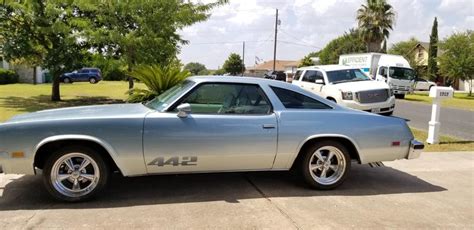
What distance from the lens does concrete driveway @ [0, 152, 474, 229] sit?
180 inches

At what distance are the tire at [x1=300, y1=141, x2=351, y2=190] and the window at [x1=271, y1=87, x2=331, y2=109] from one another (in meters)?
0.51

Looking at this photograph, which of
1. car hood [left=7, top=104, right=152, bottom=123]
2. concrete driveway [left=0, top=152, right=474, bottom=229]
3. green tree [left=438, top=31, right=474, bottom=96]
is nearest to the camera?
concrete driveway [left=0, top=152, right=474, bottom=229]

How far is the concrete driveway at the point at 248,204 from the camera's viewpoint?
15.0 feet

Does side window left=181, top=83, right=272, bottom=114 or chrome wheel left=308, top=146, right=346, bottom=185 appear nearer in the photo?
side window left=181, top=83, right=272, bottom=114

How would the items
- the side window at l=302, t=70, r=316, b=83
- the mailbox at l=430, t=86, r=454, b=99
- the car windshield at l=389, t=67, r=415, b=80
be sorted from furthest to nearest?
the car windshield at l=389, t=67, r=415, b=80, the side window at l=302, t=70, r=316, b=83, the mailbox at l=430, t=86, r=454, b=99

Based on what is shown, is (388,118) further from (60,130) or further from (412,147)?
(60,130)

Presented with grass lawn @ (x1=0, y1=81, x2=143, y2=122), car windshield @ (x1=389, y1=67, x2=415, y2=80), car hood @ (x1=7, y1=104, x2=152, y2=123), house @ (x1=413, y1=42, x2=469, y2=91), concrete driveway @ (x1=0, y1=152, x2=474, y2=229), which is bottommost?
concrete driveway @ (x1=0, y1=152, x2=474, y2=229)

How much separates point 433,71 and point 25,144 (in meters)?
55.2

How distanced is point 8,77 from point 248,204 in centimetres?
3837

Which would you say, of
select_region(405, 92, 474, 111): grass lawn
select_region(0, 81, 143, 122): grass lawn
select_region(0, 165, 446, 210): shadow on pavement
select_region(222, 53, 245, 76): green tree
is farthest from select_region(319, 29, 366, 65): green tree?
select_region(0, 165, 446, 210): shadow on pavement

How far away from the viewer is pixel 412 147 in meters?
5.95

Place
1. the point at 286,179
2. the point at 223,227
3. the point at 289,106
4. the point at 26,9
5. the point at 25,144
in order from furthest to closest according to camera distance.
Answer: the point at 26,9 → the point at 286,179 → the point at 289,106 → the point at 25,144 → the point at 223,227

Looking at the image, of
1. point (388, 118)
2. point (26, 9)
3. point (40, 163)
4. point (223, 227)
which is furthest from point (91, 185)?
point (26, 9)

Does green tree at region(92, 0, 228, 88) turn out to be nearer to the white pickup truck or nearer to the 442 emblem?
the white pickup truck
